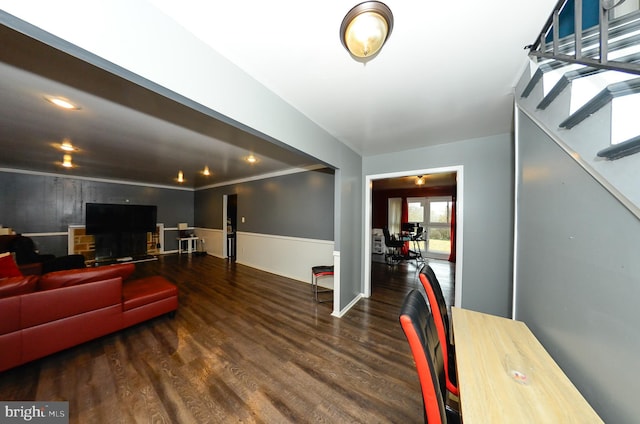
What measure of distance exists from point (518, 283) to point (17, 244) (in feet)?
24.8

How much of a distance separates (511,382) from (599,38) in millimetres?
1425

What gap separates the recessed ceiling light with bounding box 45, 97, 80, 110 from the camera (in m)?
1.77

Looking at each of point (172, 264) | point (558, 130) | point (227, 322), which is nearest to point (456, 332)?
point (558, 130)

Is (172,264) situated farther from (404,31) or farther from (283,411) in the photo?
(404,31)

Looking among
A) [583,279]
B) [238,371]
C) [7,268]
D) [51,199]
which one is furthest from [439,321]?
[51,199]

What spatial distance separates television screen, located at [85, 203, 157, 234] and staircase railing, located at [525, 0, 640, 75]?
835 centimetres

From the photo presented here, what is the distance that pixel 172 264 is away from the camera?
533 centimetres

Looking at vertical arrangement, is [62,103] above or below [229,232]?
above

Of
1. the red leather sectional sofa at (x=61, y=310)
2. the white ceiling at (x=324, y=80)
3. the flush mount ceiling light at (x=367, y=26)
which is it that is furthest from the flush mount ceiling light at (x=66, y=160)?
the flush mount ceiling light at (x=367, y=26)

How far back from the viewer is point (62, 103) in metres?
1.84

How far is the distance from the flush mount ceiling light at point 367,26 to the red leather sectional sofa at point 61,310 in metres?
3.01

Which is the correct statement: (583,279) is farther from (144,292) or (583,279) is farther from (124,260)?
(124,260)

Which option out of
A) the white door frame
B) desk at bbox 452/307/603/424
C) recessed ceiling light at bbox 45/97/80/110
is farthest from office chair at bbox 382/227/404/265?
recessed ceiling light at bbox 45/97/80/110

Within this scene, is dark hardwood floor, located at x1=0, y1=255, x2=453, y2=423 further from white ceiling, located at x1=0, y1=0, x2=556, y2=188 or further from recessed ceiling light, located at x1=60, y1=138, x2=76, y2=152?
recessed ceiling light, located at x1=60, y1=138, x2=76, y2=152
